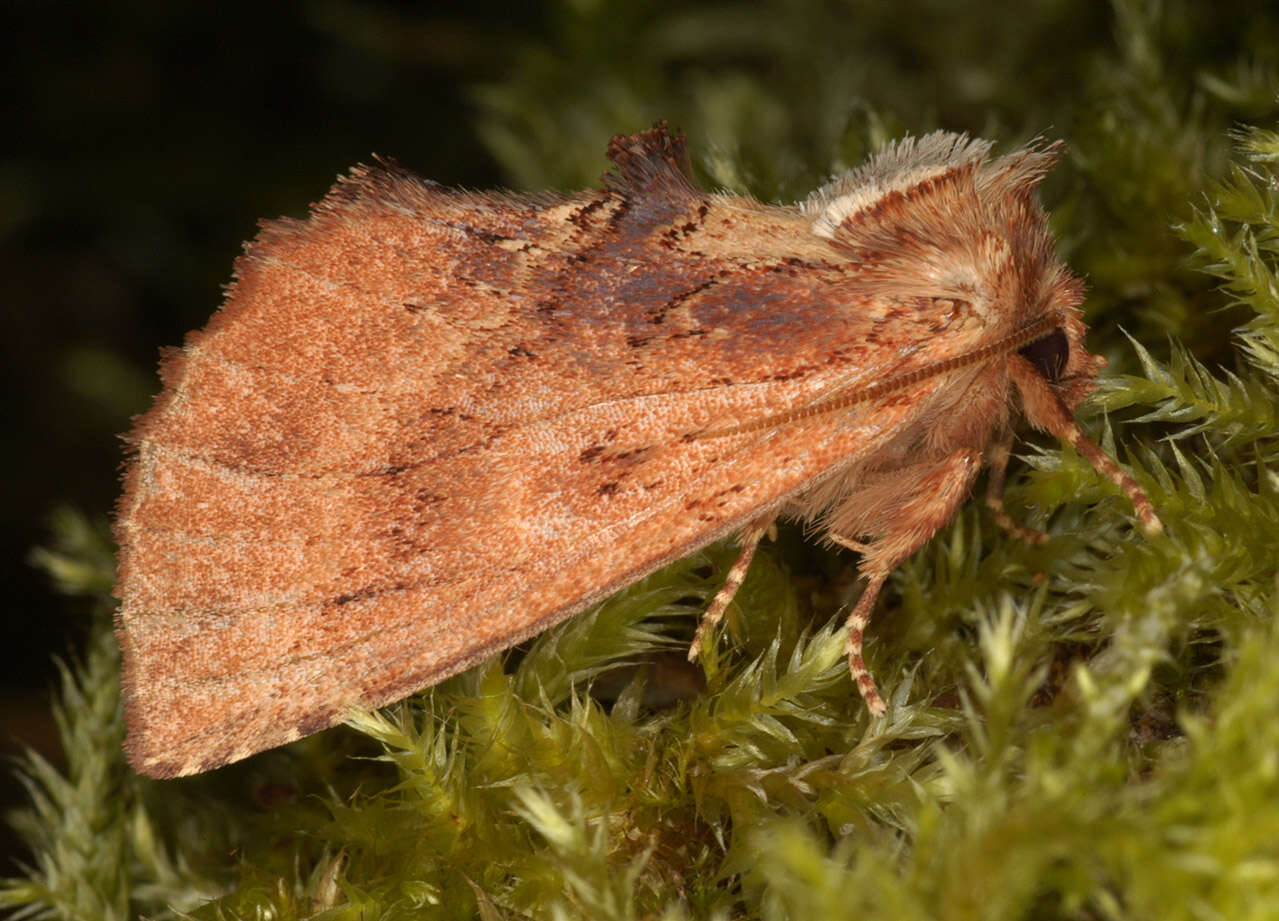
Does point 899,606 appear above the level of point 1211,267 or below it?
below

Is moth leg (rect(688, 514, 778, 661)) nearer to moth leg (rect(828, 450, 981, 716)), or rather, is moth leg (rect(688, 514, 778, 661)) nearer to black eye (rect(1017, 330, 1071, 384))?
moth leg (rect(828, 450, 981, 716))

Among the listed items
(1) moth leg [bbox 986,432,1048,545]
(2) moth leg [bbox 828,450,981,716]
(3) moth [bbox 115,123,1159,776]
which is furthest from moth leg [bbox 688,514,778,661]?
(1) moth leg [bbox 986,432,1048,545]

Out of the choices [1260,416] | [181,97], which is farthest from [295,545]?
[181,97]

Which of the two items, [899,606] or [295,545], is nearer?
[295,545]

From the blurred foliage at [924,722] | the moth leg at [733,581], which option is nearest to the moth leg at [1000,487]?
the blurred foliage at [924,722]

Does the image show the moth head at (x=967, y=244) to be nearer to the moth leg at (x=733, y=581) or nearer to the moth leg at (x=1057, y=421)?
the moth leg at (x=1057, y=421)

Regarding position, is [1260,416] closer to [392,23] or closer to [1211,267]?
[1211,267]

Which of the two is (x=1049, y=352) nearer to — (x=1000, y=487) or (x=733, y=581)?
(x=1000, y=487)
